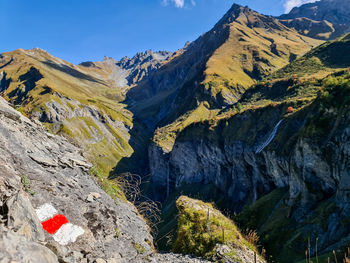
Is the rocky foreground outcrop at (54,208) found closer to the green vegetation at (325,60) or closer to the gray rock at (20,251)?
the gray rock at (20,251)

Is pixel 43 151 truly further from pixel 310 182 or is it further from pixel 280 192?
pixel 280 192

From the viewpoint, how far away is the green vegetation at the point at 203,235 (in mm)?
10602

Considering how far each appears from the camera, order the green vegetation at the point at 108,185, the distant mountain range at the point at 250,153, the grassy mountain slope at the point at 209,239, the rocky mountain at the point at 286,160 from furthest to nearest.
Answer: the rocky mountain at the point at 286,160 < the distant mountain range at the point at 250,153 < the green vegetation at the point at 108,185 < the grassy mountain slope at the point at 209,239

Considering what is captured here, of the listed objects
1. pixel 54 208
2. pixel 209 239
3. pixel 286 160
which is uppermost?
pixel 54 208

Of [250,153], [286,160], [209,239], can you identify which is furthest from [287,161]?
[209,239]

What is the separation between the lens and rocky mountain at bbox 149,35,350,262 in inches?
727

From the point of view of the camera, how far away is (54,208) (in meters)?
7.55

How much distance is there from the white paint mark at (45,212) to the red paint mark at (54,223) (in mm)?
150

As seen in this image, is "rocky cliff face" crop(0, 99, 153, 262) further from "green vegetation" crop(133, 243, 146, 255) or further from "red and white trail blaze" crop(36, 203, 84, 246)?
"red and white trail blaze" crop(36, 203, 84, 246)

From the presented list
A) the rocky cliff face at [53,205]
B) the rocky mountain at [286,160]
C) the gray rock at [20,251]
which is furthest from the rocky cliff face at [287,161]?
the gray rock at [20,251]

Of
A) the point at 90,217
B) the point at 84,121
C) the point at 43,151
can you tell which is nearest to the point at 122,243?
the point at 90,217

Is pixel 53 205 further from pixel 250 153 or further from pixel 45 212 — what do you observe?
pixel 250 153

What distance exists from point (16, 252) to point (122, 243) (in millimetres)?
4858

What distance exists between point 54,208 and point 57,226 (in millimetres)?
853
